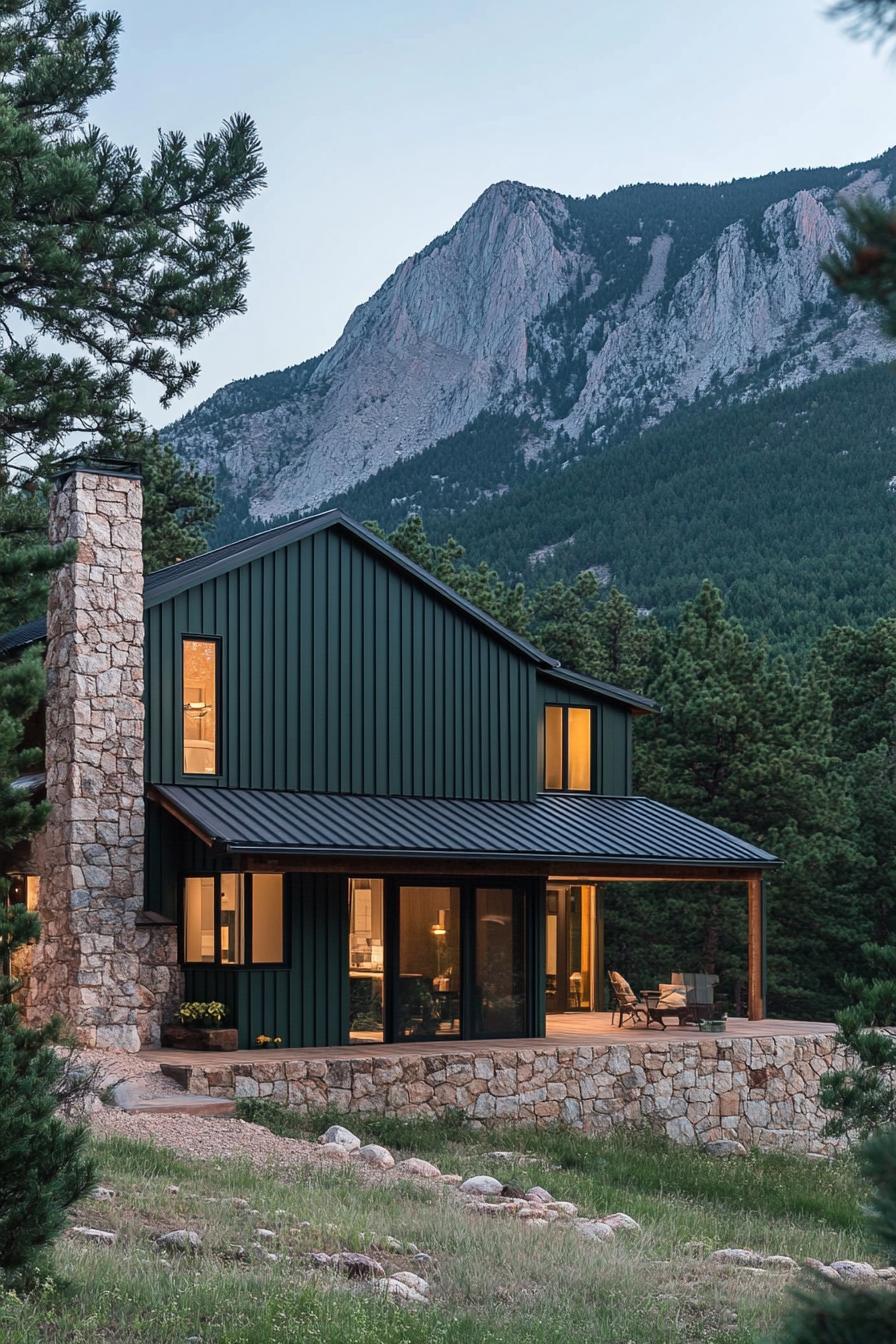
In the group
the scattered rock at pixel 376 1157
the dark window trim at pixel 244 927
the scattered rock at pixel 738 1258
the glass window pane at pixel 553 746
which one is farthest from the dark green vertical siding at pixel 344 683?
the scattered rock at pixel 738 1258

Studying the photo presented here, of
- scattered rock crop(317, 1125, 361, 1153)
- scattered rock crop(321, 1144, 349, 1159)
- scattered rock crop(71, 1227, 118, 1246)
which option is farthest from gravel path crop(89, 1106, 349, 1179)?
scattered rock crop(71, 1227, 118, 1246)

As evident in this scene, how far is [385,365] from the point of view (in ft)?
446

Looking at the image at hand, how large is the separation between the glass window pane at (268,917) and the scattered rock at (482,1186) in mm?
6808

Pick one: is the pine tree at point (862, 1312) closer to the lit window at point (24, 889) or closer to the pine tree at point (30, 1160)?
the pine tree at point (30, 1160)

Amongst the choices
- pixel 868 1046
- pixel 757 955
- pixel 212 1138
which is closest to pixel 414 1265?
pixel 868 1046

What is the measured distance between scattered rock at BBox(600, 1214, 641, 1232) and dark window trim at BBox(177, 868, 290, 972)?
771cm

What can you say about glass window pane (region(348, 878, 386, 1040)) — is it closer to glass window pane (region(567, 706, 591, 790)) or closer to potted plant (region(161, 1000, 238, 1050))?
potted plant (region(161, 1000, 238, 1050))

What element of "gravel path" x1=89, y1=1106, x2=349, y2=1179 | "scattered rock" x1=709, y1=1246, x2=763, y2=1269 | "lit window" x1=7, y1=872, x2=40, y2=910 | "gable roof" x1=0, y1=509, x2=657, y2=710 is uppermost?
"gable roof" x1=0, y1=509, x2=657, y2=710

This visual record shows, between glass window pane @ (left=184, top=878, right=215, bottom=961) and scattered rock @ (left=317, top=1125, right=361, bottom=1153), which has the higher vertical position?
glass window pane @ (left=184, top=878, right=215, bottom=961)

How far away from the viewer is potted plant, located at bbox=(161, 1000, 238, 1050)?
58.3 feet

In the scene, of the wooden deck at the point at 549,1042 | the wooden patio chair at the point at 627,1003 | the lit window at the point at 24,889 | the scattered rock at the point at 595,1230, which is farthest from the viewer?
the wooden patio chair at the point at 627,1003

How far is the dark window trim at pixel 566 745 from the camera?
77.4 feet

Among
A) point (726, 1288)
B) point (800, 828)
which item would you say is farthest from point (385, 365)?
point (726, 1288)

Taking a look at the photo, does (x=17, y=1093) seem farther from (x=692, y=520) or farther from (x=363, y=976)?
(x=692, y=520)
